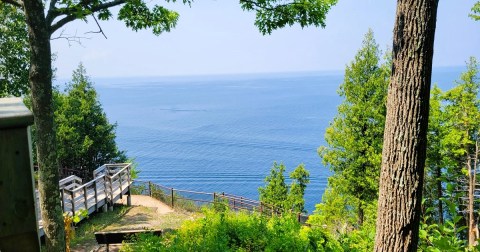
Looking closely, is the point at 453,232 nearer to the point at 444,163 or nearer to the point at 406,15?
the point at 444,163

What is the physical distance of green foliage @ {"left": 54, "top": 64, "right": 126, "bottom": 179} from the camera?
3294cm

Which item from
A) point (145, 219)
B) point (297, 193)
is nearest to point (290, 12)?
point (145, 219)

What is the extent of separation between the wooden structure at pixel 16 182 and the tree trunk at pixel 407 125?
3226mm

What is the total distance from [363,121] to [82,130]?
81.4ft

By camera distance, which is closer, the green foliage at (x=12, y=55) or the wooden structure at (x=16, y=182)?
the wooden structure at (x=16, y=182)

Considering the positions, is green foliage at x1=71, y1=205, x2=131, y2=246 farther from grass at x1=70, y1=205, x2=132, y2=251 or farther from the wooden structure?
the wooden structure

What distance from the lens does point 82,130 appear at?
34750 millimetres

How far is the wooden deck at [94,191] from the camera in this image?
48.5 ft

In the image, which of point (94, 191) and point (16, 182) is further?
point (94, 191)

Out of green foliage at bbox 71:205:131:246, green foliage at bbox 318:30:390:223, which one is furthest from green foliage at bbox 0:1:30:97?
green foliage at bbox 318:30:390:223

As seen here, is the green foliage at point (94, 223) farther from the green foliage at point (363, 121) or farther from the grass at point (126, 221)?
the green foliage at point (363, 121)

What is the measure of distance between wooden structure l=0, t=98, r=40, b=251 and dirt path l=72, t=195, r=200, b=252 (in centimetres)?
1110

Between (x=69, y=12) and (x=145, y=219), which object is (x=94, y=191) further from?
(x=69, y=12)

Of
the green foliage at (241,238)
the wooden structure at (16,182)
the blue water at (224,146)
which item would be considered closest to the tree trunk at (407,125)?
the green foliage at (241,238)
